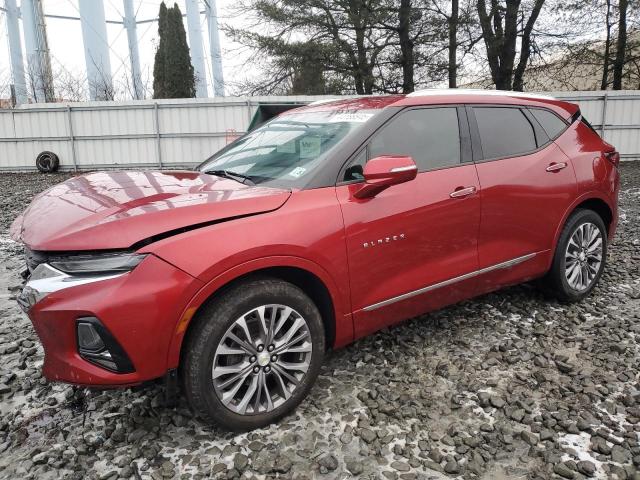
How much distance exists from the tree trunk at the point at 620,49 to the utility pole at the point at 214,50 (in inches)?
662

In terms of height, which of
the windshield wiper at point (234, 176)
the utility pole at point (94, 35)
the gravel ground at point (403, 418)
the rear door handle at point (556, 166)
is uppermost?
the utility pole at point (94, 35)

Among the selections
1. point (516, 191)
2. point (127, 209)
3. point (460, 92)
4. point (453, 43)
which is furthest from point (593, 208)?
point (453, 43)

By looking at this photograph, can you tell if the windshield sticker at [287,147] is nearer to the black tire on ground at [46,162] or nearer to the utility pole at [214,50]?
the black tire on ground at [46,162]

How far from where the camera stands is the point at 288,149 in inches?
122

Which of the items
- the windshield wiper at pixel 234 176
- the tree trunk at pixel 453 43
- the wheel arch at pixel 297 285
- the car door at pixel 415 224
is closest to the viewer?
the wheel arch at pixel 297 285

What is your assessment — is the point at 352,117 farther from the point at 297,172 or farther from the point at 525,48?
the point at 525,48

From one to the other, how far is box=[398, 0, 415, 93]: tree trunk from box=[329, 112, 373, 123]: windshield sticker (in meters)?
14.8

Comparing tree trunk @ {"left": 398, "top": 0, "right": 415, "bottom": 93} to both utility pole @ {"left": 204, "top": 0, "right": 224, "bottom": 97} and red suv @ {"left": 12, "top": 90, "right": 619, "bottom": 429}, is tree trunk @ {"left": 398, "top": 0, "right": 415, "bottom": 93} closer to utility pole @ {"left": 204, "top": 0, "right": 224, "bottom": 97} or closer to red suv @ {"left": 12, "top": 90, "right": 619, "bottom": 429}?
utility pole @ {"left": 204, "top": 0, "right": 224, "bottom": 97}

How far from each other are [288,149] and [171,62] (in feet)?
66.2

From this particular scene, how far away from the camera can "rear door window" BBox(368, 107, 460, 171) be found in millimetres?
2994

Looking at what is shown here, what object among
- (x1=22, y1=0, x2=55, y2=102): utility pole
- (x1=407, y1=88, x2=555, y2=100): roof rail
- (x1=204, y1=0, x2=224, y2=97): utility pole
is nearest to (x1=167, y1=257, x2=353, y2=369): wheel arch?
(x1=407, y1=88, x2=555, y2=100): roof rail

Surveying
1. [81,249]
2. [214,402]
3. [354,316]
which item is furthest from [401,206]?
[81,249]

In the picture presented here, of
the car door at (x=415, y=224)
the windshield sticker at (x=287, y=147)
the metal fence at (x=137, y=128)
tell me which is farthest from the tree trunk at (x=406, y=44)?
the windshield sticker at (x=287, y=147)

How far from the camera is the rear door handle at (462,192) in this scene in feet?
10.2
